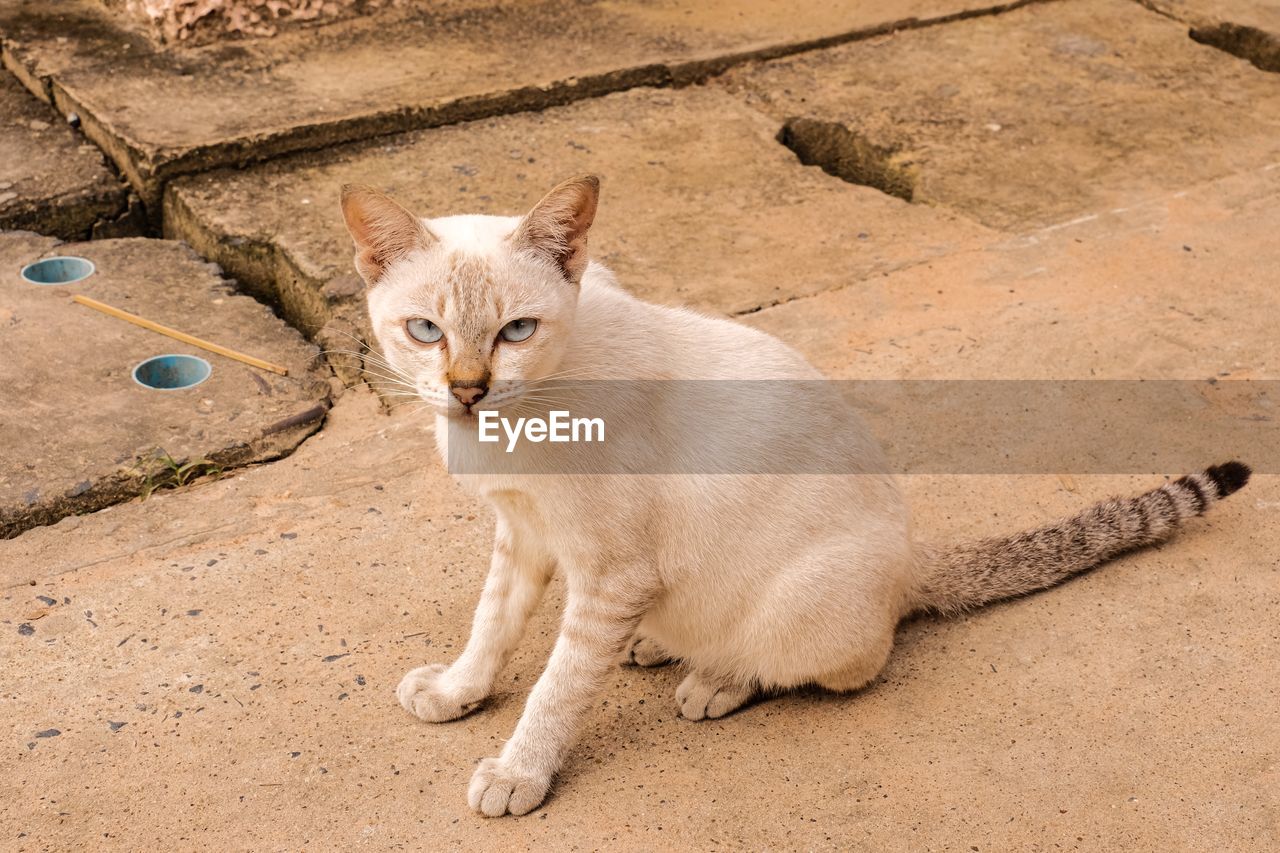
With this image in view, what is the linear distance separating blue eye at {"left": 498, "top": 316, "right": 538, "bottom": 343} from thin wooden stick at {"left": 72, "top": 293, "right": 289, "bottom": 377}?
1.71 m

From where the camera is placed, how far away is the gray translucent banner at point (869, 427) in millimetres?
2473

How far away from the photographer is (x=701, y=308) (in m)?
4.13

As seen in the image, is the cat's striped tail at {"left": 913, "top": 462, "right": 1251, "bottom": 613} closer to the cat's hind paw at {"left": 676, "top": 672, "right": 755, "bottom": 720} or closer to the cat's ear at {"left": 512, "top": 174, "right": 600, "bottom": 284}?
the cat's hind paw at {"left": 676, "top": 672, "right": 755, "bottom": 720}

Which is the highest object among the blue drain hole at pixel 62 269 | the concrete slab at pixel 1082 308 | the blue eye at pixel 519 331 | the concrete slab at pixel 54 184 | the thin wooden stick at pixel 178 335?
the blue eye at pixel 519 331

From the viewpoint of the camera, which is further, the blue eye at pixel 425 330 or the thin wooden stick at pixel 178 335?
the thin wooden stick at pixel 178 335

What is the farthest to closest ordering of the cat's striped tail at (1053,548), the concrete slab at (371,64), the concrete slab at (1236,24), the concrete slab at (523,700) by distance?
the concrete slab at (1236,24) → the concrete slab at (371,64) → the cat's striped tail at (1053,548) → the concrete slab at (523,700)

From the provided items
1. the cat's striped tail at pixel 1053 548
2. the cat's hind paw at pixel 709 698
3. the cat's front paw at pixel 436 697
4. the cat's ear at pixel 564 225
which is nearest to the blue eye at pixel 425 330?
the cat's ear at pixel 564 225

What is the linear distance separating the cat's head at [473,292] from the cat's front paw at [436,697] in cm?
68

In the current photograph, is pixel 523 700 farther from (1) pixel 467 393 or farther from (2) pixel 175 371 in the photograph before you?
(2) pixel 175 371

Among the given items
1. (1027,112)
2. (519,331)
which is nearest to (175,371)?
(519,331)

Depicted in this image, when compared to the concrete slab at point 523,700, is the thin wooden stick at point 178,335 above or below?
above

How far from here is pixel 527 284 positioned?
2.37 m

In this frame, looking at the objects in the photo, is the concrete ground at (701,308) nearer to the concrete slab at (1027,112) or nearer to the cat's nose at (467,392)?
the concrete slab at (1027,112)

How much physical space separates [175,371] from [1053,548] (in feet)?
8.44
